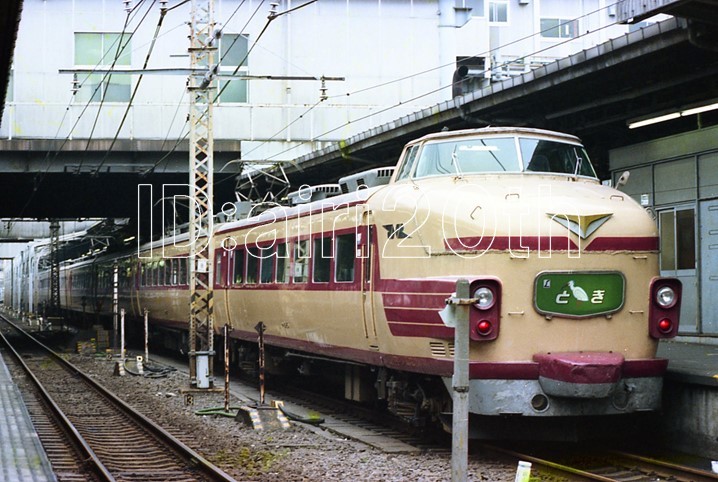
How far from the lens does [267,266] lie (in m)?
16.8

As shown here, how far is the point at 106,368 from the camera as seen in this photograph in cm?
2548

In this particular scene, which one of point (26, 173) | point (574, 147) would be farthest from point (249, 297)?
point (26, 173)

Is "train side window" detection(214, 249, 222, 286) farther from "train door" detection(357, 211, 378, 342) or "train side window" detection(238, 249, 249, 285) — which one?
"train door" detection(357, 211, 378, 342)

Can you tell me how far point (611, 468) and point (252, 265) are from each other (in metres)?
8.88

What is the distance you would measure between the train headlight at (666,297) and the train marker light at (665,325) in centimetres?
16

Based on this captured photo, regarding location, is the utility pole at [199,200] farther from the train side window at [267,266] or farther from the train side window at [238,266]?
the train side window at [267,266]

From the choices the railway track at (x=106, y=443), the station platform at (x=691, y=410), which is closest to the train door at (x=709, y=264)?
the station platform at (x=691, y=410)

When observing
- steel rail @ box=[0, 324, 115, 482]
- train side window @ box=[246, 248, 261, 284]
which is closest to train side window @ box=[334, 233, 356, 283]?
steel rail @ box=[0, 324, 115, 482]

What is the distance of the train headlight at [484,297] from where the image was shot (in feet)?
33.0

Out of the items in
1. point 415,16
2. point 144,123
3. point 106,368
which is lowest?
point 106,368

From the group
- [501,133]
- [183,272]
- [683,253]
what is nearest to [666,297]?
[501,133]

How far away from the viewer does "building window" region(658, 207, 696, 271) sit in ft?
55.1

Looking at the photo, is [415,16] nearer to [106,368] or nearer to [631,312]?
[106,368]

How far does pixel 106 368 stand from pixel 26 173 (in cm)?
766
